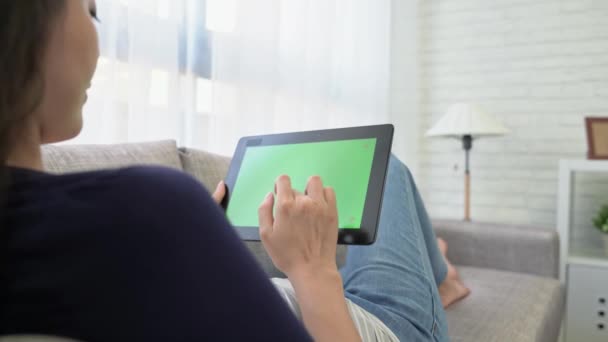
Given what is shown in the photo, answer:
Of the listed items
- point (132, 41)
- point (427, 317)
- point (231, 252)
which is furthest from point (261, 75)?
point (231, 252)

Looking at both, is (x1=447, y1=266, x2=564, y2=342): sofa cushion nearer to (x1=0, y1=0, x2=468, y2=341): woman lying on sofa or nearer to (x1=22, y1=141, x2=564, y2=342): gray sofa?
(x1=22, y1=141, x2=564, y2=342): gray sofa

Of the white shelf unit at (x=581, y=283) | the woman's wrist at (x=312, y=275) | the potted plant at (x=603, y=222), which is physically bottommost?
the white shelf unit at (x=581, y=283)

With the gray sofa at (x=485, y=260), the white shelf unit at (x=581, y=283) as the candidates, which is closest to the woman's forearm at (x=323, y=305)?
the gray sofa at (x=485, y=260)

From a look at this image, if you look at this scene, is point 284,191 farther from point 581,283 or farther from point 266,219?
point 581,283

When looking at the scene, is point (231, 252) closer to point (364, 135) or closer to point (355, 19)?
point (364, 135)

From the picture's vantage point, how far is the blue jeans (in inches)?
34.0

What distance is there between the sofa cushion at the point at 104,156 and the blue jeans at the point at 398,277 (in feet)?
1.53

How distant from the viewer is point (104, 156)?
3.22ft

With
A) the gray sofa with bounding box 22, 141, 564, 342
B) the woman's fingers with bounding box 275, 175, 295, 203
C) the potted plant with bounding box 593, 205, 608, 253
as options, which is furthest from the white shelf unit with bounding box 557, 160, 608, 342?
the woman's fingers with bounding box 275, 175, 295, 203

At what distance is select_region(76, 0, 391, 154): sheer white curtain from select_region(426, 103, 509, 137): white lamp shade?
412 millimetres

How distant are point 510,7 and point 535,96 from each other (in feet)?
1.63

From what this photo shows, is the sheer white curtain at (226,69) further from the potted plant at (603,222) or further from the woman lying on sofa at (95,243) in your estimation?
the potted plant at (603,222)

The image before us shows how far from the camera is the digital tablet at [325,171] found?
30.0 inches

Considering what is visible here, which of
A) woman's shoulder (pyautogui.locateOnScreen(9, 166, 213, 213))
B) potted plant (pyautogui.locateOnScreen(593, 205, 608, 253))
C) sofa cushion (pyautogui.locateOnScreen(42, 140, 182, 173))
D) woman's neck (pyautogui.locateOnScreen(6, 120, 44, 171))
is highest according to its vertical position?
woman's neck (pyautogui.locateOnScreen(6, 120, 44, 171))
